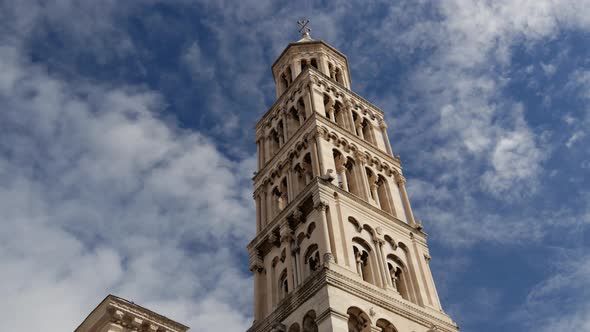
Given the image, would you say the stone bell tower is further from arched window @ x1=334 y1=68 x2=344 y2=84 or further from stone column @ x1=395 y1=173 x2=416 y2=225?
arched window @ x1=334 y1=68 x2=344 y2=84

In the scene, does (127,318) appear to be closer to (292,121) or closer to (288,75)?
(292,121)

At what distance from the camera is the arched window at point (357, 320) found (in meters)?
31.0

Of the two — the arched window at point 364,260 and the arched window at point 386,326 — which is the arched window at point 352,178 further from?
the arched window at point 386,326

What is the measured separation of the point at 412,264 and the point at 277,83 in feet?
76.7

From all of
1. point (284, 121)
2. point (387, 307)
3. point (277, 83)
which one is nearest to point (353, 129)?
point (284, 121)

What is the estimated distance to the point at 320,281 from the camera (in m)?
31.0

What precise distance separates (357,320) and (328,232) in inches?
211

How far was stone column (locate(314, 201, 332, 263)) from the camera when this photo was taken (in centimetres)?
3331

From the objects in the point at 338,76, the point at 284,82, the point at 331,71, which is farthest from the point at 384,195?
the point at 284,82

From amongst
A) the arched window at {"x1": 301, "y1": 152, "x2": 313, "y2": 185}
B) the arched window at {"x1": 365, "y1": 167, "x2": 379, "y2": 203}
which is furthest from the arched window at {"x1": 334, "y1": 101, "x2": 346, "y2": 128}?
the arched window at {"x1": 301, "y1": 152, "x2": 313, "y2": 185}

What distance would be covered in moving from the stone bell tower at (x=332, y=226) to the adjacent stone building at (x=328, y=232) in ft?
0.25

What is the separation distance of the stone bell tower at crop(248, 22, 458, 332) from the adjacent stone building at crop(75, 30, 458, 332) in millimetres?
78

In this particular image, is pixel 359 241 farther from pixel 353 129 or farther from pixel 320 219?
pixel 353 129

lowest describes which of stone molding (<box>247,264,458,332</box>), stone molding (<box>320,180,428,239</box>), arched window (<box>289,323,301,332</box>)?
arched window (<box>289,323,301,332</box>)
